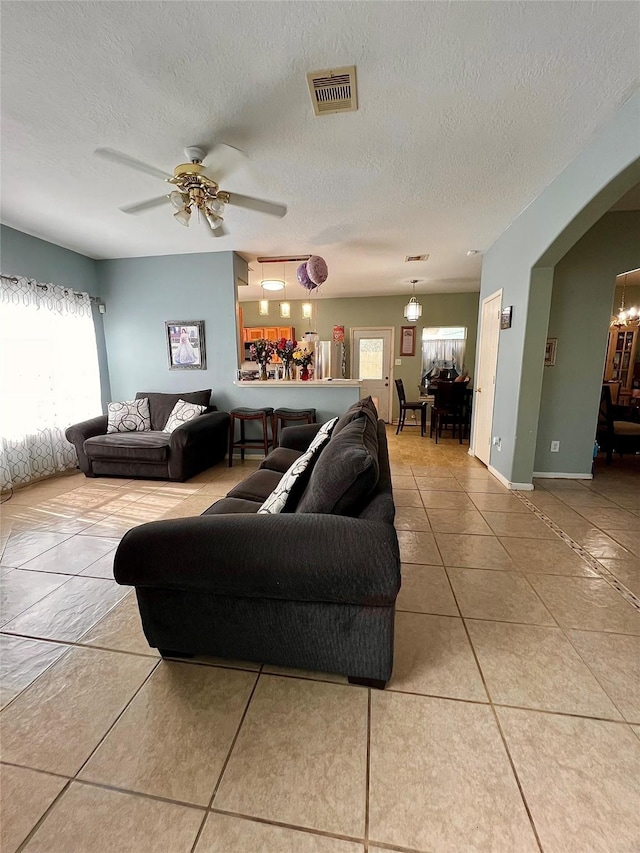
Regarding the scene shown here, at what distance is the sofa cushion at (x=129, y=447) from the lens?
3578mm

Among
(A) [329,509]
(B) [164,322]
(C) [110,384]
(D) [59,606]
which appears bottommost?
(D) [59,606]

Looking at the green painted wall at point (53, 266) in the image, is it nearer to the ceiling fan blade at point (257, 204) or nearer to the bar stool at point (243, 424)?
the bar stool at point (243, 424)

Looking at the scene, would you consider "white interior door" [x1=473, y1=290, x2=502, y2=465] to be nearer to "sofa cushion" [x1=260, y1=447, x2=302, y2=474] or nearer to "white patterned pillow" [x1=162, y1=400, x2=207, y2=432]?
"sofa cushion" [x1=260, y1=447, x2=302, y2=474]

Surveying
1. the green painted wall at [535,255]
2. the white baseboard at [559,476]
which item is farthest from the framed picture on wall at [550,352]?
the white baseboard at [559,476]

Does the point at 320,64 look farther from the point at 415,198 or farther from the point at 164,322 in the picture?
the point at 164,322

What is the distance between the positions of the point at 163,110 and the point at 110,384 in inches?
145

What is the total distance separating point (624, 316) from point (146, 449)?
7.53 m

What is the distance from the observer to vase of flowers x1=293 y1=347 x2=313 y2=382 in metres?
4.38

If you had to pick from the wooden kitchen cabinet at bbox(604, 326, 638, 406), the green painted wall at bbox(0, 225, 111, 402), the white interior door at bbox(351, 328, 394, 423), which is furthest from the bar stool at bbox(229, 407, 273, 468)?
the wooden kitchen cabinet at bbox(604, 326, 638, 406)

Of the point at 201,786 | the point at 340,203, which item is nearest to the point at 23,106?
the point at 340,203

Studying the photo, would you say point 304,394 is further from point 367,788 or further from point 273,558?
point 367,788

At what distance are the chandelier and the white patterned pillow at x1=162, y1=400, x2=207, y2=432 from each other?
6.54 meters

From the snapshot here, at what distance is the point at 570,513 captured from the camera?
2.76 m

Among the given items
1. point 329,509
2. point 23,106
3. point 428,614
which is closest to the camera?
point 329,509
